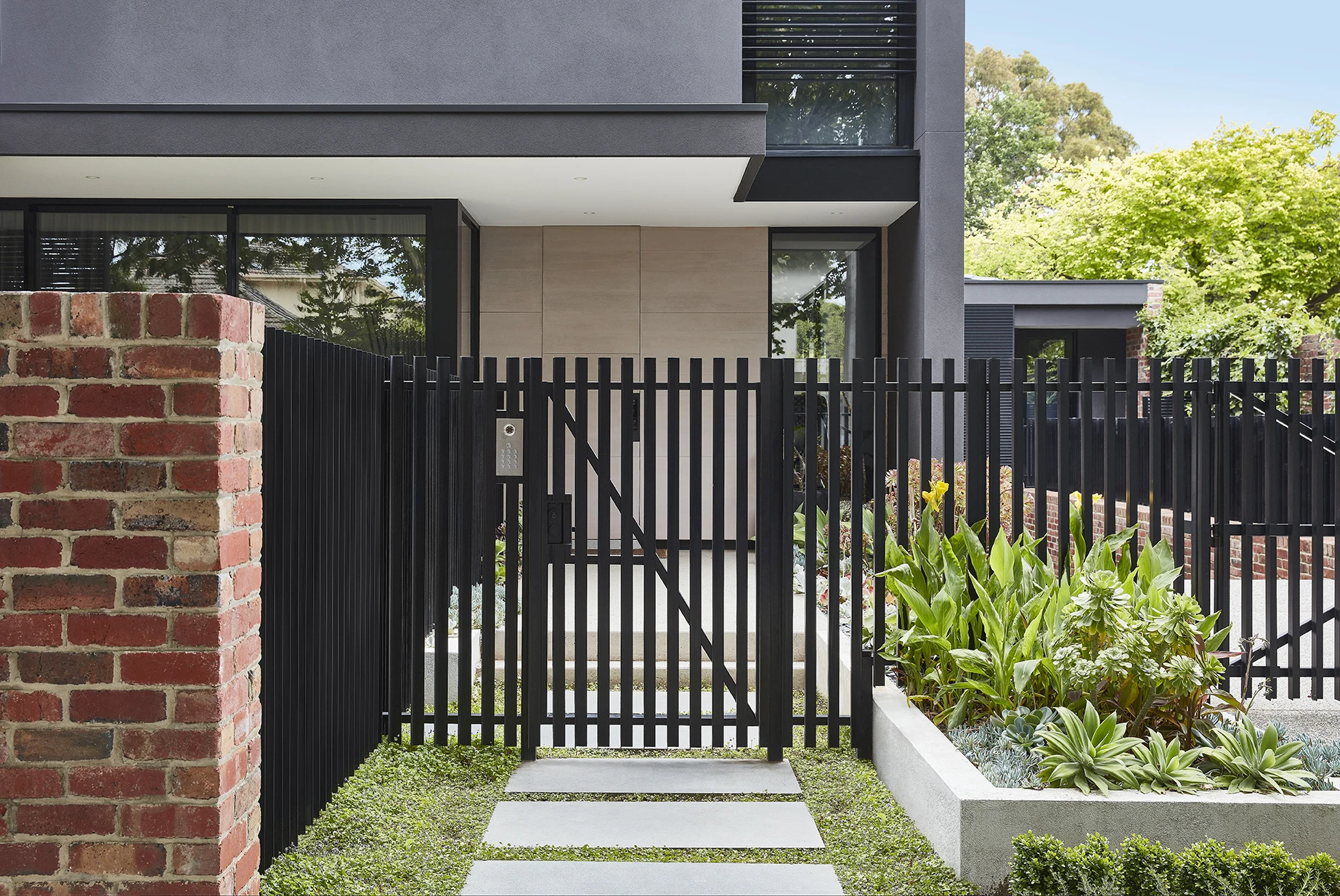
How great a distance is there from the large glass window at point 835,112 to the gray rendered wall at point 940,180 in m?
0.38

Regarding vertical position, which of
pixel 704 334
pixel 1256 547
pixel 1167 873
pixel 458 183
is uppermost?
pixel 458 183

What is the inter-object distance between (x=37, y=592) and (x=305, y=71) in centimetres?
686

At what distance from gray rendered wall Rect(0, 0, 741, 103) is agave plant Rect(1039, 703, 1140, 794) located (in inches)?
232

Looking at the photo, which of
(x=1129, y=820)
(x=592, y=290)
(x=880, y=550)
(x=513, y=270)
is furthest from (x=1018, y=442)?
(x=513, y=270)

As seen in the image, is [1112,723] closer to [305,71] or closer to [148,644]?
[148,644]

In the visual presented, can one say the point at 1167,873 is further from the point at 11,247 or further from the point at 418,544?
the point at 11,247

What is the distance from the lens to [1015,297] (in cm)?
1617

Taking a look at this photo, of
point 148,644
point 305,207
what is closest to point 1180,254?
point 305,207

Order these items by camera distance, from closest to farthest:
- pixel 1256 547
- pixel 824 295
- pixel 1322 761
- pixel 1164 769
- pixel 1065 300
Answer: pixel 1164 769
pixel 1322 761
pixel 1256 547
pixel 824 295
pixel 1065 300

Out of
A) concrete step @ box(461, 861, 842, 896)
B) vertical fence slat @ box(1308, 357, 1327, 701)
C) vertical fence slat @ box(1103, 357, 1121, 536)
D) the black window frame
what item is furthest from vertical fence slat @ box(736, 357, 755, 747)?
the black window frame

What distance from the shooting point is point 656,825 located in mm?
4148

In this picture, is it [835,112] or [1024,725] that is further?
[835,112]

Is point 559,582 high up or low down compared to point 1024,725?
up

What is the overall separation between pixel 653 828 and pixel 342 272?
6.56 metres
